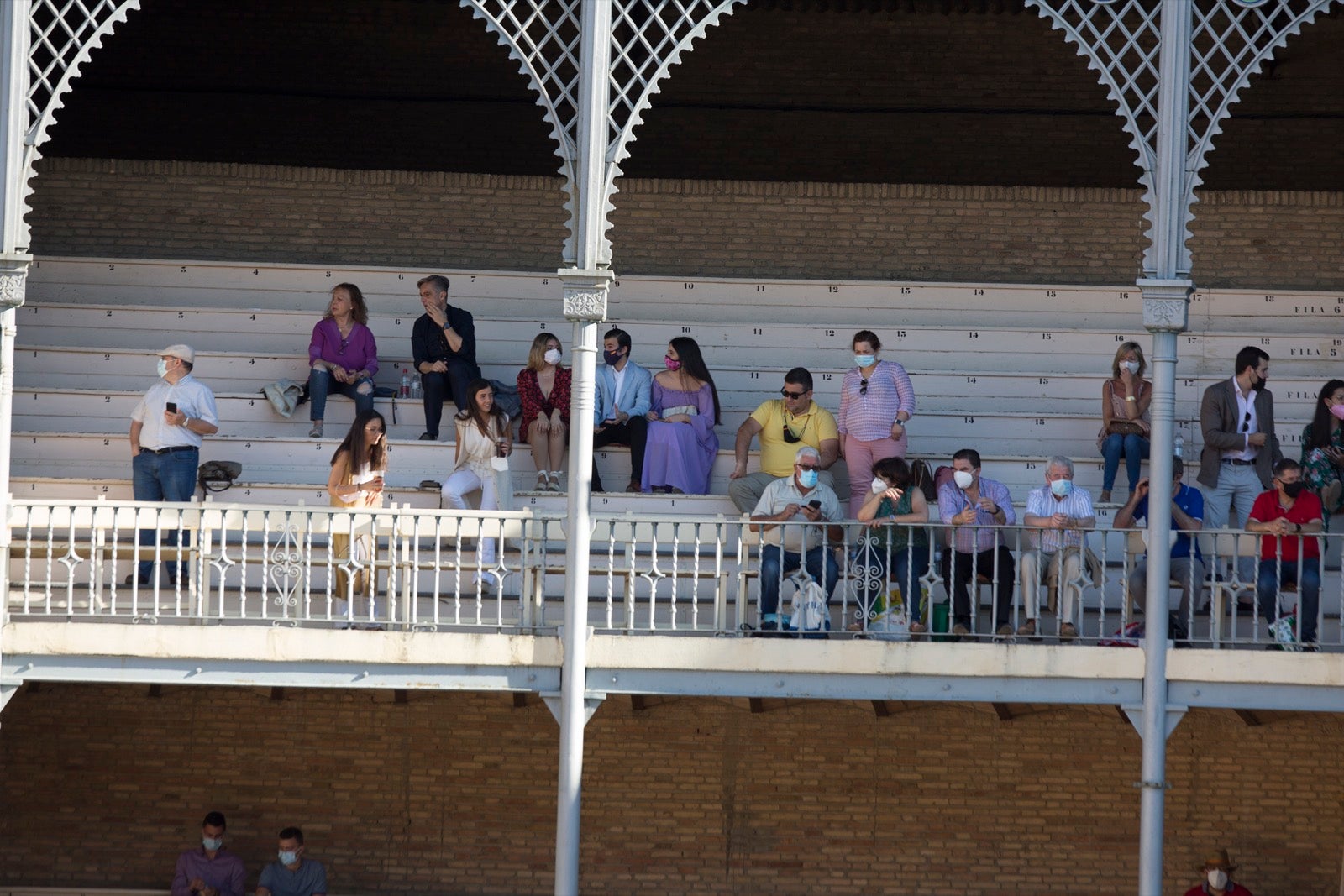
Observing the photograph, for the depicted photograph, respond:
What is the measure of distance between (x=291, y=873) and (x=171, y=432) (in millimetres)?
3264

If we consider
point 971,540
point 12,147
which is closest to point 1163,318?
point 971,540

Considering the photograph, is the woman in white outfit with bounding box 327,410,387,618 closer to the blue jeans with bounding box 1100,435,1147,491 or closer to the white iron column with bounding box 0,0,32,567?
the white iron column with bounding box 0,0,32,567

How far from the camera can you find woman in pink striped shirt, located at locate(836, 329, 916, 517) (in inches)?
455

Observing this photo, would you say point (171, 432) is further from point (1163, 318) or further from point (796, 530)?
point (1163, 318)

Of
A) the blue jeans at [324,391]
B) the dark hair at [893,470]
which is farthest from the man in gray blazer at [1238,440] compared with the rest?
the blue jeans at [324,391]

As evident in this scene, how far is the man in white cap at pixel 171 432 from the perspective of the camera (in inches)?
434

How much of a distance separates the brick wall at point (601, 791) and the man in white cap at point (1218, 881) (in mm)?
1348

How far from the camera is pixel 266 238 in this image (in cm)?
1578

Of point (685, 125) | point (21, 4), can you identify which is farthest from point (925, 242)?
point (21, 4)

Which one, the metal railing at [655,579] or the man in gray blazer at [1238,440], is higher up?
the man in gray blazer at [1238,440]

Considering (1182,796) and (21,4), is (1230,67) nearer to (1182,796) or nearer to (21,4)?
(1182,796)

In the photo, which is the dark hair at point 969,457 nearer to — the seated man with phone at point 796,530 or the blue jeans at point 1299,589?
the seated man with phone at point 796,530

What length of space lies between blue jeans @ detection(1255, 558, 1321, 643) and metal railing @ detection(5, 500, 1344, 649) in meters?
0.02

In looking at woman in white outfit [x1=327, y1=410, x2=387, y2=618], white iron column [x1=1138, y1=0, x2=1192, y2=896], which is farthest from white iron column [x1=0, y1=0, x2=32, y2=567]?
white iron column [x1=1138, y1=0, x2=1192, y2=896]
